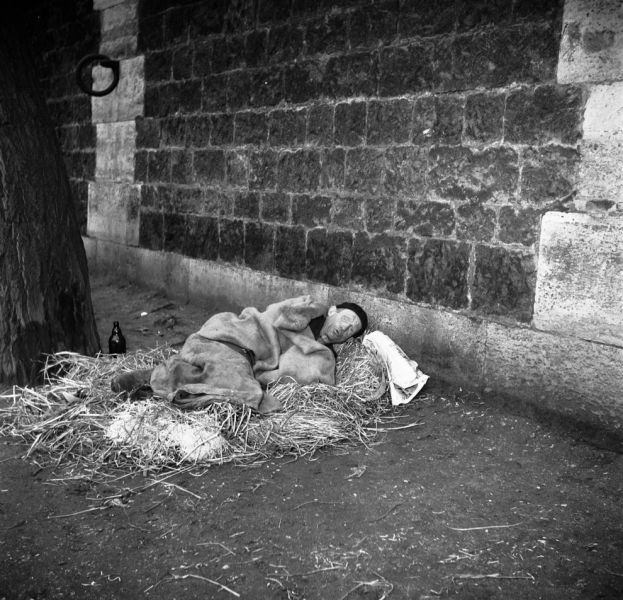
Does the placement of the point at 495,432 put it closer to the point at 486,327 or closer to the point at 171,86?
the point at 486,327

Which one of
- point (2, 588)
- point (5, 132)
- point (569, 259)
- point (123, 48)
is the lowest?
point (2, 588)

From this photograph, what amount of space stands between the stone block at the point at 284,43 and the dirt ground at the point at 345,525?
3.15 meters

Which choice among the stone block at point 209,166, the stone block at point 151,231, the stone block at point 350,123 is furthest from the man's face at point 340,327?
the stone block at point 151,231

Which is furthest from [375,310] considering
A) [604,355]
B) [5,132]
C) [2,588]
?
[2,588]

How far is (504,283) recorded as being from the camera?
4379mm

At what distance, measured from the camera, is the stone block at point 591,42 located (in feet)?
12.3

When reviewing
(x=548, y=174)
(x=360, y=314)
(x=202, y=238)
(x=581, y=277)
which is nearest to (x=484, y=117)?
(x=548, y=174)

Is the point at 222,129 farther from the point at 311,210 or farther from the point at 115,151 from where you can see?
the point at 115,151

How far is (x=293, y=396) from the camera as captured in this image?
4277 mm

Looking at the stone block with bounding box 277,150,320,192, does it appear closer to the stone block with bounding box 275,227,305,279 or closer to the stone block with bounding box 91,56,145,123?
the stone block with bounding box 275,227,305,279

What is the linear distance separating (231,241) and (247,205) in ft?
1.29

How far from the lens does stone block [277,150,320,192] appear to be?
18.2ft

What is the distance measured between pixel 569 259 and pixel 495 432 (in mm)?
1064

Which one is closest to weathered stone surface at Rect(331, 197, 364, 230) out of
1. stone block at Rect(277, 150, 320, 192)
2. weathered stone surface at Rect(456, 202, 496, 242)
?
stone block at Rect(277, 150, 320, 192)
